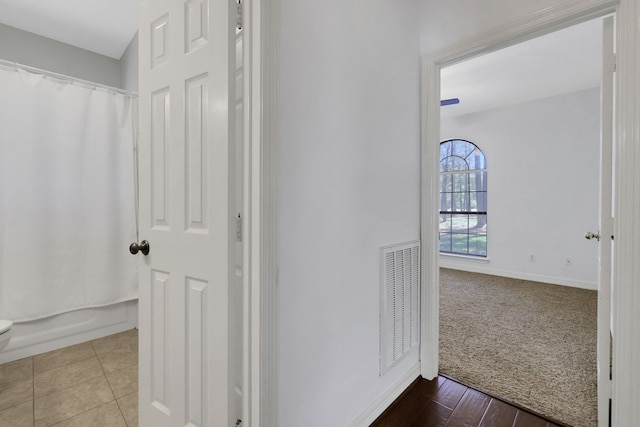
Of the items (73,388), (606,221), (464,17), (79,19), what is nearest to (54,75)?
(79,19)

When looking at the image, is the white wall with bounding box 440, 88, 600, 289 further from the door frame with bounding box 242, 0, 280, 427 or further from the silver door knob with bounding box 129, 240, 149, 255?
the silver door knob with bounding box 129, 240, 149, 255

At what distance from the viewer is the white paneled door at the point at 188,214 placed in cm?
105

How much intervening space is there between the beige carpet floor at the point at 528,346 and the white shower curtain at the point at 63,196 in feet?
9.76

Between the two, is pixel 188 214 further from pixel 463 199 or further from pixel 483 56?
pixel 463 199

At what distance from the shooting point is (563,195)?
4211mm

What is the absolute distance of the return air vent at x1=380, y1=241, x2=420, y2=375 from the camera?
160 cm

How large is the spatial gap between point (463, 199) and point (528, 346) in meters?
3.44

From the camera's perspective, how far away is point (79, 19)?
2463mm

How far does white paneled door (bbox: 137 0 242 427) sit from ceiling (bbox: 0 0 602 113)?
5.40 ft

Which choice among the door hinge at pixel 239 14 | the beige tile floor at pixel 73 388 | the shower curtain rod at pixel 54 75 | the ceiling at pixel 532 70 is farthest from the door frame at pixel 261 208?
the ceiling at pixel 532 70

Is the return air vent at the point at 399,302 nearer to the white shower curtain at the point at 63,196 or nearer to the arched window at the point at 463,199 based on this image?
the white shower curtain at the point at 63,196

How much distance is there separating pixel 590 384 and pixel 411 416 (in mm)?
1251

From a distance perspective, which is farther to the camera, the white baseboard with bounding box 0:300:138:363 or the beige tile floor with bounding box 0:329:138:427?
the white baseboard with bounding box 0:300:138:363

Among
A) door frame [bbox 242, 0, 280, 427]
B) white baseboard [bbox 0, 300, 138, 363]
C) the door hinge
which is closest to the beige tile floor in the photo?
white baseboard [bbox 0, 300, 138, 363]
